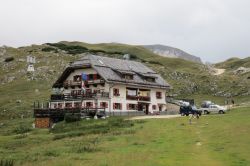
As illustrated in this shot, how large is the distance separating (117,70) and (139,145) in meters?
50.0

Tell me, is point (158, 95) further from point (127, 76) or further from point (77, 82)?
point (77, 82)

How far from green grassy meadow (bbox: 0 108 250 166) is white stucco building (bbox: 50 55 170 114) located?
18222 mm

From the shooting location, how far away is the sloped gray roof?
91.2 m

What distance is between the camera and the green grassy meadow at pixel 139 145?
35.8 metres

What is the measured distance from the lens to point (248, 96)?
124 meters

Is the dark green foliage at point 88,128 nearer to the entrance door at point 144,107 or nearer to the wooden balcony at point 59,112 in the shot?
the wooden balcony at point 59,112

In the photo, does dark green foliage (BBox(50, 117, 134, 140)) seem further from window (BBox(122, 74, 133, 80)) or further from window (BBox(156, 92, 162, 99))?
window (BBox(156, 92, 162, 99))

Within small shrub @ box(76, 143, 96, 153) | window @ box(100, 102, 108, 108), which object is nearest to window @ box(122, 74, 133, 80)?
window @ box(100, 102, 108, 108)

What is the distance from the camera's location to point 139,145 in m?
44.4

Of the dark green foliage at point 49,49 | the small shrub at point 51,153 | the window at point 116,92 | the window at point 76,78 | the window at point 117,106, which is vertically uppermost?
the dark green foliage at point 49,49

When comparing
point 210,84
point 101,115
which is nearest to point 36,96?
point 101,115

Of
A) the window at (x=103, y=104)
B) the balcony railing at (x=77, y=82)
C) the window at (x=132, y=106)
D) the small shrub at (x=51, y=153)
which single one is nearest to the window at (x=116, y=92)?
the balcony railing at (x=77, y=82)

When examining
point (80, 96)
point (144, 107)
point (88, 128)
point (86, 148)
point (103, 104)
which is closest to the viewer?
point (86, 148)

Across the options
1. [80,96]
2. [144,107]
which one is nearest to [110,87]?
[80,96]
